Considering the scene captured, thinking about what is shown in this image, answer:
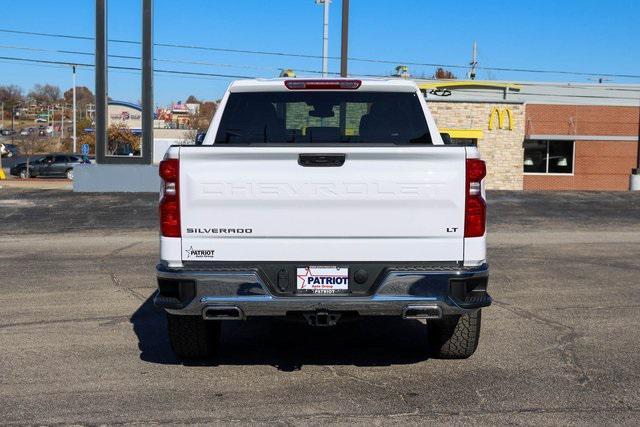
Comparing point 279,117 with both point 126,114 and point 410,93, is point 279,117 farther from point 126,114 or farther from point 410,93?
point 126,114

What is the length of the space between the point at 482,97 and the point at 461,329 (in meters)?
31.7

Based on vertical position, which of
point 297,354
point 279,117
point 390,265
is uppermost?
point 279,117

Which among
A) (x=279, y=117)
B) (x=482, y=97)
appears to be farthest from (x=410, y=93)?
(x=482, y=97)

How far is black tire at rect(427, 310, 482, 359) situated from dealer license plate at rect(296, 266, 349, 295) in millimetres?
1096

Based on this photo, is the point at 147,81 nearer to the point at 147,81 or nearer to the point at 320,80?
the point at 147,81

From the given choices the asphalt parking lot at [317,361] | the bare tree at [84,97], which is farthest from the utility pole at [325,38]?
the bare tree at [84,97]

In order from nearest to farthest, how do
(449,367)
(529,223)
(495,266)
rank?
Answer: (449,367)
(495,266)
(529,223)

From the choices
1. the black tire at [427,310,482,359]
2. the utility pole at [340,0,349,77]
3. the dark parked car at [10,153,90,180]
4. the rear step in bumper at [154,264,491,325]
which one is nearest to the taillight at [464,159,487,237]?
the rear step in bumper at [154,264,491,325]

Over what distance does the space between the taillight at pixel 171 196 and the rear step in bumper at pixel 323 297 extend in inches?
11.5

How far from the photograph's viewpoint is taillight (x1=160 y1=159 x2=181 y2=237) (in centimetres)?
516

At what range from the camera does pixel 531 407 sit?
16.5 ft

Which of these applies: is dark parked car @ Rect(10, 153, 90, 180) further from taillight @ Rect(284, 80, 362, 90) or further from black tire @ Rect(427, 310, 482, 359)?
black tire @ Rect(427, 310, 482, 359)

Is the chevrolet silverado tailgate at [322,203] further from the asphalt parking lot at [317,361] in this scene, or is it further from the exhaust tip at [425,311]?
the asphalt parking lot at [317,361]

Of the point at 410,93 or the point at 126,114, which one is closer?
the point at 410,93
